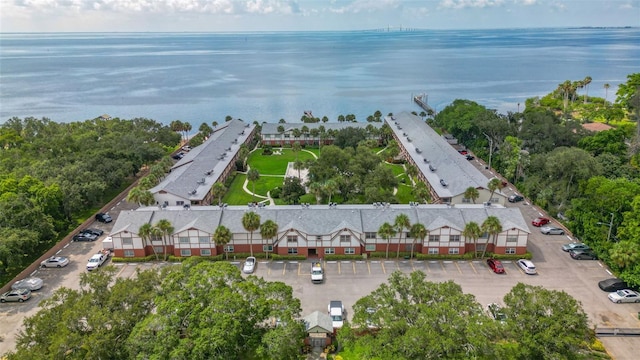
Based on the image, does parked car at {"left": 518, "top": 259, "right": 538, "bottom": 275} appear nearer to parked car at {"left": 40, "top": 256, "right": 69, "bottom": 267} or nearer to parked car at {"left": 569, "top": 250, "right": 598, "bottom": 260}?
parked car at {"left": 569, "top": 250, "right": 598, "bottom": 260}

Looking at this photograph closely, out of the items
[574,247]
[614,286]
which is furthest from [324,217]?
[614,286]

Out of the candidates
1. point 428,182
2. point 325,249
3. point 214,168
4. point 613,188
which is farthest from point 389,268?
point 214,168

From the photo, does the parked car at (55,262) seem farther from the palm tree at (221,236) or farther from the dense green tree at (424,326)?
the dense green tree at (424,326)

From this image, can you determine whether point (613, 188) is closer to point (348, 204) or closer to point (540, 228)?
point (540, 228)

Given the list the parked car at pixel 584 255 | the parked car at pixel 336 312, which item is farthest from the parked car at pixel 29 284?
the parked car at pixel 584 255

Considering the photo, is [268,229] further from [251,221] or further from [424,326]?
[424,326]
